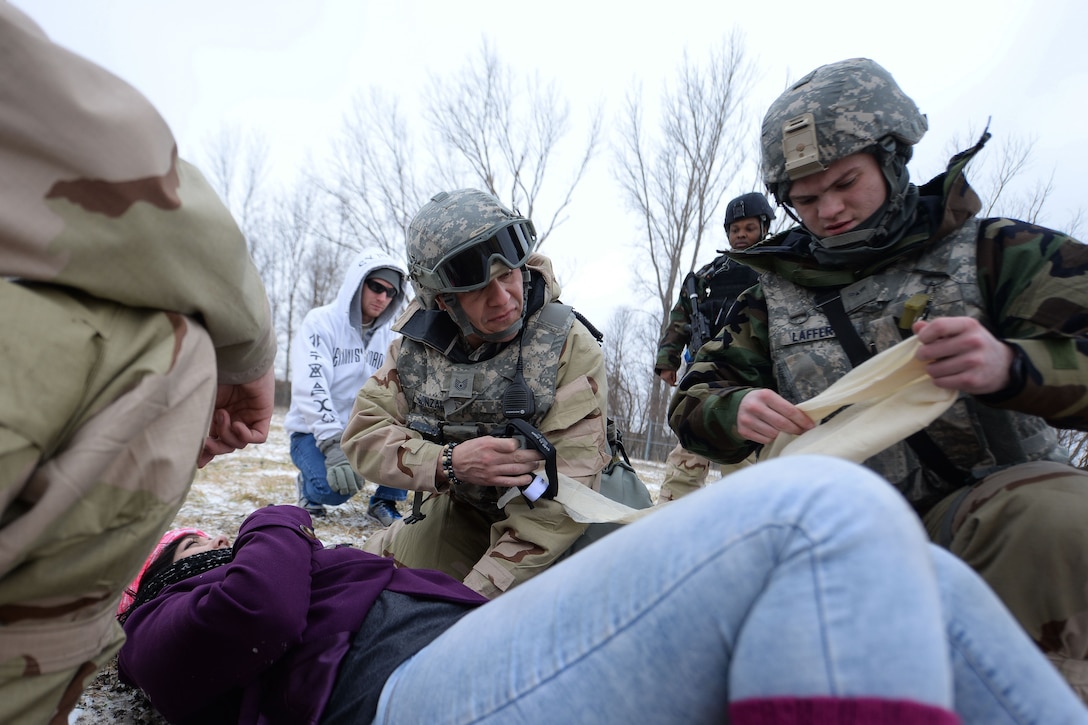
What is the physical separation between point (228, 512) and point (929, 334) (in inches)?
161

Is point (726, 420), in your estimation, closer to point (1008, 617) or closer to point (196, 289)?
point (1008, 617)

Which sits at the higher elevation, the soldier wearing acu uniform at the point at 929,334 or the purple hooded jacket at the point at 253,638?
the soldier wearing acu uniform at the point at 929,334

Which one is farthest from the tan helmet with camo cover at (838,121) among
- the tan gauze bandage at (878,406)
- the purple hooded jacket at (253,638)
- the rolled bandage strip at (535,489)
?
the purple hooded jacket at (253,638)

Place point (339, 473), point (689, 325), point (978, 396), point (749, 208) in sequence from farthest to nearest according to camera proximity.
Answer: point (689, 325), point (749, 208), point (339, 473), point (978, 396)

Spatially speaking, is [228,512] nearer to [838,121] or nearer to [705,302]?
[705,302]

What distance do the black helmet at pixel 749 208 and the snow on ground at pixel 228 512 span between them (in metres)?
2.40

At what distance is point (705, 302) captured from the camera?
550cm

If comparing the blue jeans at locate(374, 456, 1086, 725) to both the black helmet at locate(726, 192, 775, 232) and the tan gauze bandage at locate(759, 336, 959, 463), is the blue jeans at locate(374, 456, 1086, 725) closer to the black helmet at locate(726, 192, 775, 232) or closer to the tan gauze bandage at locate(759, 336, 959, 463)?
the tan gauze bandage at locate(759, 336, 959, 463)

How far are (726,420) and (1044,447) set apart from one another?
2.87ft

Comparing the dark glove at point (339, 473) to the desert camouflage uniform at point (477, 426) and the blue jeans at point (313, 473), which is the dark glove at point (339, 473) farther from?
the desert camouflage uniform at point (477, 426)

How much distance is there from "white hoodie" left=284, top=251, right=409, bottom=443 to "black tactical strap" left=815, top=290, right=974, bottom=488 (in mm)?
3688

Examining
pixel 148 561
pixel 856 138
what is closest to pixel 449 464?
pixel 148 561

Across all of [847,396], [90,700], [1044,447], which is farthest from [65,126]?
[1044,447]

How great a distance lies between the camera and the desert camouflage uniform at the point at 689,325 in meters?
5.03
